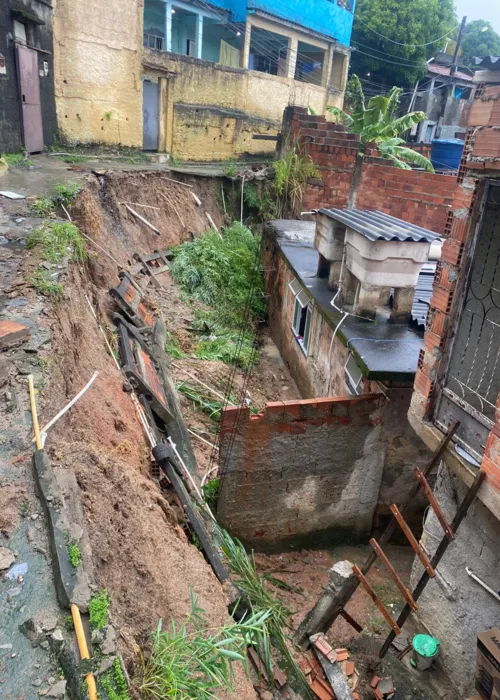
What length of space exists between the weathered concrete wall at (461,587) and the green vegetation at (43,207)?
6.47 metres

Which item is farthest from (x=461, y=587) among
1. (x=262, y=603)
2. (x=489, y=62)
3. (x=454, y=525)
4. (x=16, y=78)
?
(x=16, y=78)

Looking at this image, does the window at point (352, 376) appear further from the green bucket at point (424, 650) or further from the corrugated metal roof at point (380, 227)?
the green bucket at point (424, 650)

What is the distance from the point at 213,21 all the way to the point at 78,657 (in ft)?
87.3

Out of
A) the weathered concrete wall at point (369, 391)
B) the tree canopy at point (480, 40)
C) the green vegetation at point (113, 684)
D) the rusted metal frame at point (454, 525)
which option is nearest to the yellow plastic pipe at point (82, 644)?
the green vegetation at point (113, 684)

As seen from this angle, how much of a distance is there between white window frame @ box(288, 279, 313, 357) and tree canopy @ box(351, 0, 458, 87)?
24.2m

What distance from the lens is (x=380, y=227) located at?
627 centimetres

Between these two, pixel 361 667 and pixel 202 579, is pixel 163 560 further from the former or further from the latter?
pixel 361 667

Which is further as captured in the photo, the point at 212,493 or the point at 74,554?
the point at 212,493

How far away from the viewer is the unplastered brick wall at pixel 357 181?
1125 cm

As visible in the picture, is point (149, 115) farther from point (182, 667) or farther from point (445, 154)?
point (182, 667)

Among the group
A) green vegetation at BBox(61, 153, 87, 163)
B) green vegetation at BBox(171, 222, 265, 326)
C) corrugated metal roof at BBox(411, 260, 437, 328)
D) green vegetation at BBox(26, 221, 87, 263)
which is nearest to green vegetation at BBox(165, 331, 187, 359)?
green vegetation at BBox(171, 222, 265, 326)

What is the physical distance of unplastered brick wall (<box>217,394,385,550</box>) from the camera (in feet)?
17.8

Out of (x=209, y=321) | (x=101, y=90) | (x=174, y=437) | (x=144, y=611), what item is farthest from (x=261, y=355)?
(x=101, y=90)

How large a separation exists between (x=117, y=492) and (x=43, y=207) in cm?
574
